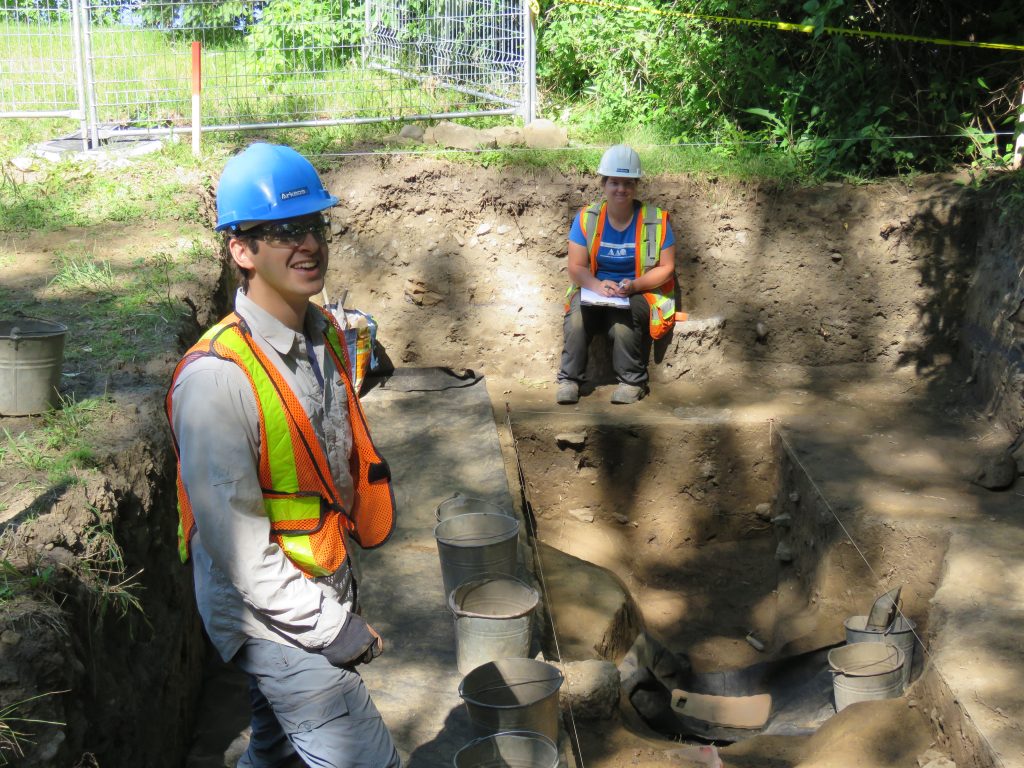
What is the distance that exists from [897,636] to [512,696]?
7.78 ft

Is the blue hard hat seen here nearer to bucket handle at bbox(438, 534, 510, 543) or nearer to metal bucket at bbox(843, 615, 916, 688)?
bucket handle at bbox(438, 534, 510, 543)

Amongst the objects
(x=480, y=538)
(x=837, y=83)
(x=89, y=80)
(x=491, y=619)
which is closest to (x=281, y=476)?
(x=491, y=619)

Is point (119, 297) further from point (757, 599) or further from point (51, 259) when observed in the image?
point (757, 599)

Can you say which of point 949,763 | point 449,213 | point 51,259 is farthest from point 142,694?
point 449,213

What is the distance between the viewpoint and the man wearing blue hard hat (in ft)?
8.17

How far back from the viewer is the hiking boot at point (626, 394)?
7973 millimetres

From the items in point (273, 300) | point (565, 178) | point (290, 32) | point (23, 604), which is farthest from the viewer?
point (290, 32)

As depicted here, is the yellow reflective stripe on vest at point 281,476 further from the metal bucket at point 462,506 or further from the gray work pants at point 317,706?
the metal bucket at point 462,506

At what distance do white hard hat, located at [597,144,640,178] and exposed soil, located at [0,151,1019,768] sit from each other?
2.98ft

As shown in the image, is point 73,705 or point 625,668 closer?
point 73,705

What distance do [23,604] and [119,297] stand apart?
10.8 feet

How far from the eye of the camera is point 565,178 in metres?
8.71

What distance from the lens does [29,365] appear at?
14.2 ft

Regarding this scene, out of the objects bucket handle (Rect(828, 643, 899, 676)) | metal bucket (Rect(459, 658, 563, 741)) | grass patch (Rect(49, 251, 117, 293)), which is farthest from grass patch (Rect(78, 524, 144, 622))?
bucket handle (Rect(828, 643, 899, 676))
